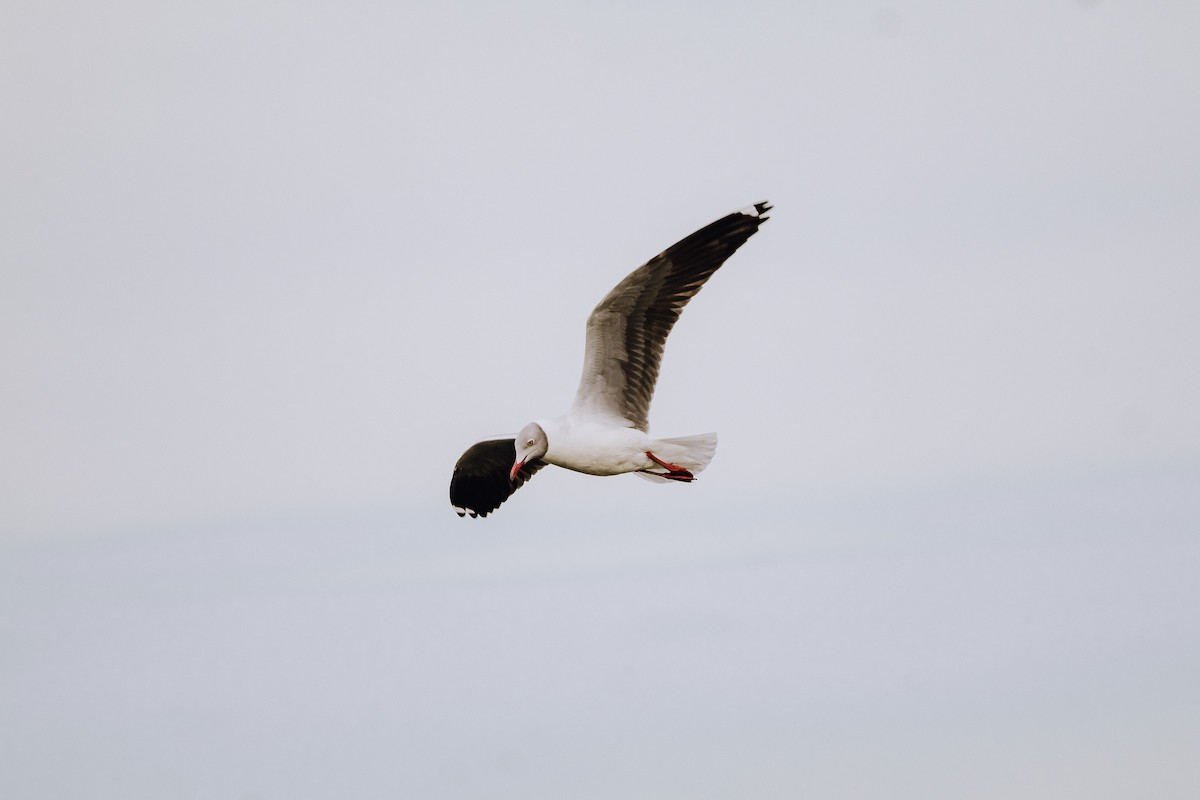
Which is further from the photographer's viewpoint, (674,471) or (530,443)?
(674,471)

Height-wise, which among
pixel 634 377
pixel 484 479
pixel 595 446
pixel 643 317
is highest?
pixel 643 317

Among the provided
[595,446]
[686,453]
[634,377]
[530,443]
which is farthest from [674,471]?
[530,443]

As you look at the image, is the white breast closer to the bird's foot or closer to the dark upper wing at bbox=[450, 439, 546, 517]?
the bird's foot

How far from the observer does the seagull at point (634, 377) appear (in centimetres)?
1525

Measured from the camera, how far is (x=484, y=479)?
17.8 metres

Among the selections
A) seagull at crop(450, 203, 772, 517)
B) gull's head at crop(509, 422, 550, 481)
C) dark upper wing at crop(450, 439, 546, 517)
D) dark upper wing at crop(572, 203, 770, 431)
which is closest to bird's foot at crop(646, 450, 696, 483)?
seagull at crop(450, 203, 772, 517)

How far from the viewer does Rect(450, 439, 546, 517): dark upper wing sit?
17.4 meters

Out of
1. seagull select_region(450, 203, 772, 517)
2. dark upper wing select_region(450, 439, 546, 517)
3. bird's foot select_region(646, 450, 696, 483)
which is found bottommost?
dark upper wing select_region(450, 439, 546, 517)

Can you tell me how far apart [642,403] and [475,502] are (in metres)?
2.85

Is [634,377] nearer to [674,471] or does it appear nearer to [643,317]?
[643,317]

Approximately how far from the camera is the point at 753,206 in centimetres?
1535

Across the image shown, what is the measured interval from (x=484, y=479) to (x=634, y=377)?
8.99ft

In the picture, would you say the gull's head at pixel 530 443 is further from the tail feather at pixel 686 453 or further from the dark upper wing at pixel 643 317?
the tail feather at pixel 686 453

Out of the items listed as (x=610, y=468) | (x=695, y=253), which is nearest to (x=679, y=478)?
(x=610, y=468)
